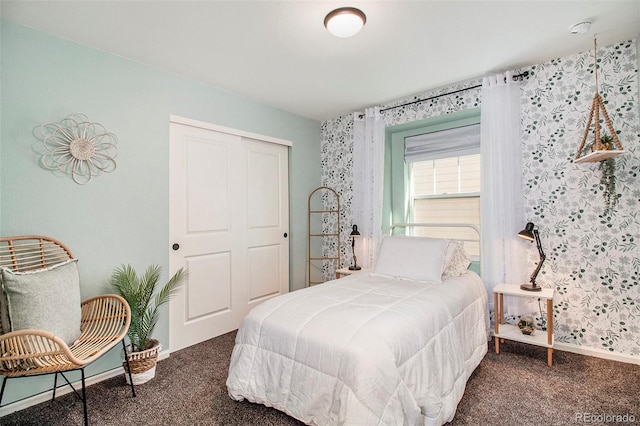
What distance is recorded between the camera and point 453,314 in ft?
6.95

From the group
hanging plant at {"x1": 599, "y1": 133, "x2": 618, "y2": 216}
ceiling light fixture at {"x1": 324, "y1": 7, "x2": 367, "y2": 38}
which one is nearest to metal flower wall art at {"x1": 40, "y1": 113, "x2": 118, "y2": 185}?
ceiling light fixture at {"x1": 324, "y1": 7, "x2": 367, "y2": 38}

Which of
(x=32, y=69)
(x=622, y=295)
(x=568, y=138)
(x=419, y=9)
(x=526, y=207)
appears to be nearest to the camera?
(x=419, y=9)

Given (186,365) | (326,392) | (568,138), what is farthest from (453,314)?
(186,365)

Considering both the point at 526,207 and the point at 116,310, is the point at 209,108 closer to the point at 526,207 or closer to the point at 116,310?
the point at 116,310

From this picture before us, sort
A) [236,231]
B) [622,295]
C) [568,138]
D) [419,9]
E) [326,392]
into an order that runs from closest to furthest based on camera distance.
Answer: [326,392] < [419,9] < [622,295] < [568,138] < [236,231]

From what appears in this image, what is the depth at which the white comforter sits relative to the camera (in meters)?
1.44

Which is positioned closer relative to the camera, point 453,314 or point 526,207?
point 453,314

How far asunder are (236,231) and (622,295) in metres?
3.41

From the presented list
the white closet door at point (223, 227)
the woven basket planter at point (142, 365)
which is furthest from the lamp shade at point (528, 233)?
the woven basket planter at point (142, 365)

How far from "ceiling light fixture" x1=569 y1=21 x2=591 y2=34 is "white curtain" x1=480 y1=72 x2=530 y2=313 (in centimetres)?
60

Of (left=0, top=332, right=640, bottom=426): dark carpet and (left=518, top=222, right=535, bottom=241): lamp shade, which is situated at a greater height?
(left=518, top=222, right=535, bottom=241): lamp shade

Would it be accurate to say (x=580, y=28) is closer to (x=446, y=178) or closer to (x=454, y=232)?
(x=446, y=178)

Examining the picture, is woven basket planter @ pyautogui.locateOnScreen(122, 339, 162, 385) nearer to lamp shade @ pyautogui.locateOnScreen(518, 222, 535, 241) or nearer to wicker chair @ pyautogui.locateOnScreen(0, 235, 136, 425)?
wicker chair @ pyautogui.locateOnScreen(0, 235, 136, 425)

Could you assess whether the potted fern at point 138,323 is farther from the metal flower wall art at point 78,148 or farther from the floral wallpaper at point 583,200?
the floral wallpaper at point 583,200
